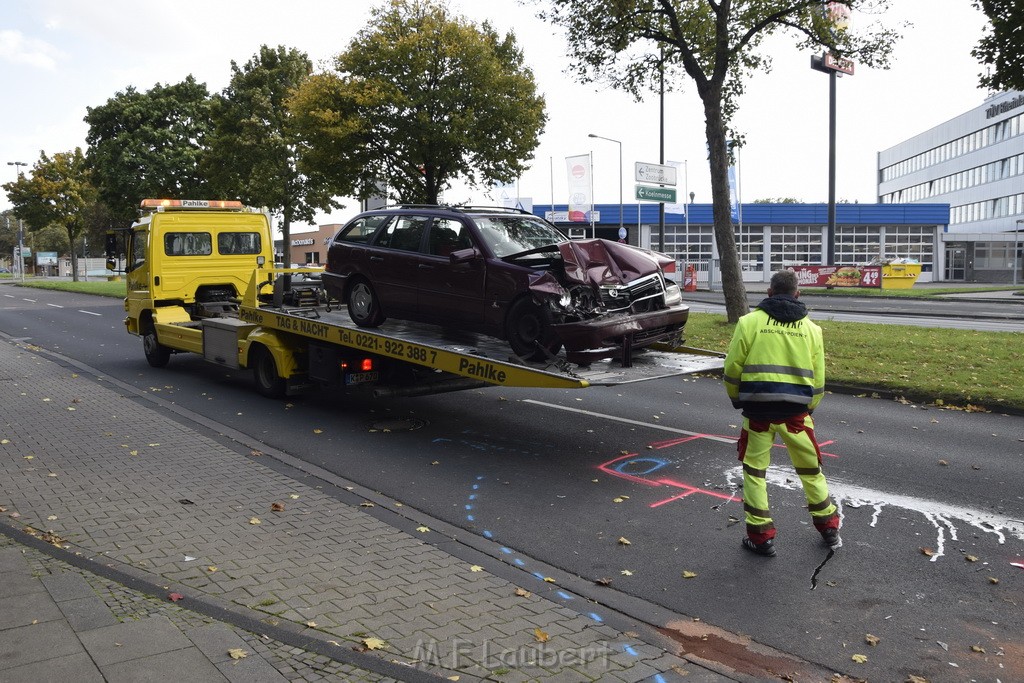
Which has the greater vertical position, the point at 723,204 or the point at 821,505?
the point at 723,204

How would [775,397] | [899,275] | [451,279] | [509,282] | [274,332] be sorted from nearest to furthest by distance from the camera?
[775,397]
[509,282]
[451,279]
[274,332]
[899,275]

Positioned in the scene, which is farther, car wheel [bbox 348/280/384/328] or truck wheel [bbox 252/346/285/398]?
truck wheel [bbox 252/346/285/398]

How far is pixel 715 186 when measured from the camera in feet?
54.1

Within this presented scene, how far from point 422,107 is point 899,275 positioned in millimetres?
27506

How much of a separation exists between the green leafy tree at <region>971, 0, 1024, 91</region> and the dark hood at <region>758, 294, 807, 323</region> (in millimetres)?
6974

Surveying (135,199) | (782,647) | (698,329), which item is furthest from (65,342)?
(135,199)

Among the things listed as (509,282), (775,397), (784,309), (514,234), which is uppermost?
(514,234)

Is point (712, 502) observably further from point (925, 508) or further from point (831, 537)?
point (925, 508)

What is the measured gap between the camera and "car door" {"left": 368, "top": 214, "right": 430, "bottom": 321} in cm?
905

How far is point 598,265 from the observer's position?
7.96 metres

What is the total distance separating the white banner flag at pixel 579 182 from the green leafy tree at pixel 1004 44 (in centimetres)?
2841

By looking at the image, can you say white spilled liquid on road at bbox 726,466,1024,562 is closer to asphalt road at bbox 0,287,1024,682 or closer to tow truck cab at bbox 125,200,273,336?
asphalt road at bbox 0,287,1024,682

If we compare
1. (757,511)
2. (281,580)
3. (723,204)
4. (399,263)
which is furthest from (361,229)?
(723,204)

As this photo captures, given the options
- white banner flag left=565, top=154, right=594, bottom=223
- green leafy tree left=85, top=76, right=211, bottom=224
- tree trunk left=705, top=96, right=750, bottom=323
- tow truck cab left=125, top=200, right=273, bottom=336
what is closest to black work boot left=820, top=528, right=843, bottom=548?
tow truck cab left=125, top=200, right=273, bottom=336
